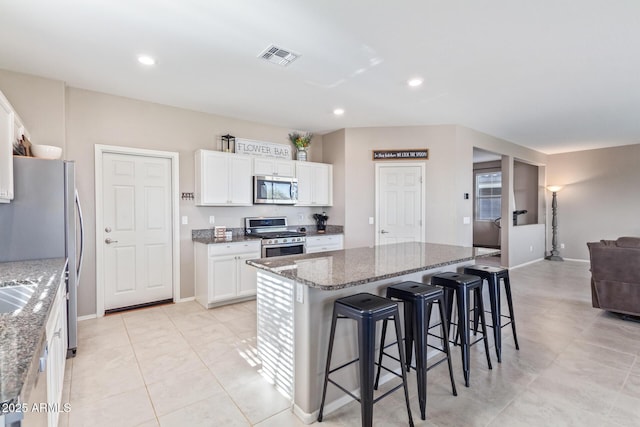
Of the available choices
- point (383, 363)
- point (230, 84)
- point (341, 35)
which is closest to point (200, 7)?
point (341, 35)

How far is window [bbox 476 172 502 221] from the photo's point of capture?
8773mm

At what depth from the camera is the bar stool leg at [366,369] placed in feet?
5.41

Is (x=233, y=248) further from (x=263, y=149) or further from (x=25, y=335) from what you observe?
(x=25, y=335)

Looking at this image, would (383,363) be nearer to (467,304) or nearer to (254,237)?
(467,304)

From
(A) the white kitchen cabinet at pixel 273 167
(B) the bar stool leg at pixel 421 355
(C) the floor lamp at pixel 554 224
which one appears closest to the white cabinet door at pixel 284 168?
(A) the white kitchen cabinet at pixel 273 167

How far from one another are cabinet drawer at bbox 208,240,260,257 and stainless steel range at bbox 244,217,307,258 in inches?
4.3

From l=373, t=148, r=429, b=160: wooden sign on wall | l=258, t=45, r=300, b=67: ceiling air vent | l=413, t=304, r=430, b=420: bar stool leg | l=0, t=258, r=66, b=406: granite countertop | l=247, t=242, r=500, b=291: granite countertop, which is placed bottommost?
l=413, t=304, r=430, b=420: bar stool leg

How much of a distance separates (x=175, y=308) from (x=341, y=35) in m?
3.66

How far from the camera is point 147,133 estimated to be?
156 inches

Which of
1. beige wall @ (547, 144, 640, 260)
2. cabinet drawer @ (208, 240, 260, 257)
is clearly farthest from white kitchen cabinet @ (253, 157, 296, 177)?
beige wall @ (547, 144, 640, 260)

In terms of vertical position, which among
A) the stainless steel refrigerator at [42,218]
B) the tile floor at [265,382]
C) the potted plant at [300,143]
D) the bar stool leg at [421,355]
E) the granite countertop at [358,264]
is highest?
the potted plant at [300,143]

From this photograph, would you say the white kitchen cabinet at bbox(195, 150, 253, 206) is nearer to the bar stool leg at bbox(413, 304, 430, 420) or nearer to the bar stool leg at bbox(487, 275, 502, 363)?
the bar stool leg at bbox(413, 304, 430, 420)

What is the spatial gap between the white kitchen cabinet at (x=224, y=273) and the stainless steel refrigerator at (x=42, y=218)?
4.76 feet

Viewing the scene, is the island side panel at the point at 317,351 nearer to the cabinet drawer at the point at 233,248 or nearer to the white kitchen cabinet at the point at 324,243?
the cabinet drawer at the point at 233,248
